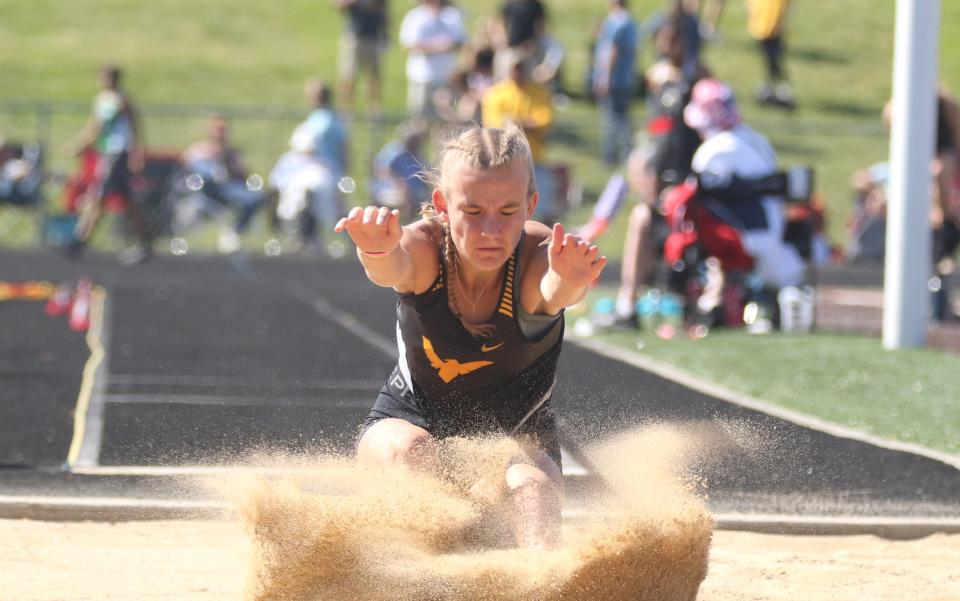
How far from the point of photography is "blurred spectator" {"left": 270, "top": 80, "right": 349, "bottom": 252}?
18.6 m

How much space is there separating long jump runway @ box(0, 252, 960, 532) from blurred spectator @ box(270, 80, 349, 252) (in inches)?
236

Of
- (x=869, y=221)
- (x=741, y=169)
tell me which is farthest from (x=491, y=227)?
(x=869, y=221)

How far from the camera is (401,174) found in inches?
752

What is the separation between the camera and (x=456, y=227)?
4680 millimetres

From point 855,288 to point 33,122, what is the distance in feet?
40.5

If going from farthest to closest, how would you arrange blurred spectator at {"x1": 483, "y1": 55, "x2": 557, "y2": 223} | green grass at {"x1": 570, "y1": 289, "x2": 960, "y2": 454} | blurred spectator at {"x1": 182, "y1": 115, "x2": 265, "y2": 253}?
blurred spectator at {"x1": 182, "y1": 115, "x2": 265, "y2": 253} → blurred spectator at {"x1": 483, "y1": 55, "x2": 557, "y2": 223} → green grass at {"x1": 570, "y1": 289, "x2": 960, "y2": 454}

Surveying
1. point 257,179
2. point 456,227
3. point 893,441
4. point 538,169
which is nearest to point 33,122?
point 257,179

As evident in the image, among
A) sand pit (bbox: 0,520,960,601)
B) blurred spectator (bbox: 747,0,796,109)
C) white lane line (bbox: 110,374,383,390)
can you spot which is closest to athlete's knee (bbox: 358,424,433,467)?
sand pit (bbox: 0,520,960,601)

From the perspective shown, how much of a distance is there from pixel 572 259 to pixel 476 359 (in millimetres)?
566

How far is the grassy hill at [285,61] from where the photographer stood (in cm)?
2181

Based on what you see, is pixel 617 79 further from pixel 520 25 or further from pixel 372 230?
pixel 372 230

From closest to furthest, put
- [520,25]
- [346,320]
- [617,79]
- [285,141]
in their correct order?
[346,320]
[520,25]
[285,141]
[617,79]

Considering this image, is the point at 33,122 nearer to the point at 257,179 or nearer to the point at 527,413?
the point at 257,179

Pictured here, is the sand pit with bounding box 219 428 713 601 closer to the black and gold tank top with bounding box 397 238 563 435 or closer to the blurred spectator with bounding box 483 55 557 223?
the black and gold tank top with bounding box 397 238 563 435
